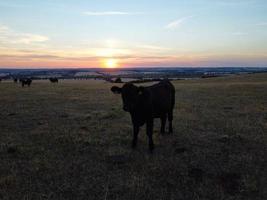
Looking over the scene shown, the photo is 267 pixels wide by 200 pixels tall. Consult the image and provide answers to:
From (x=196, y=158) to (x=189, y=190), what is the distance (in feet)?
8.57

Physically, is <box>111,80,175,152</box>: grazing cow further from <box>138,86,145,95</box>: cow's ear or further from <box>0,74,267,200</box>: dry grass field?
<box>0,74,267,200</box>: dry grass field

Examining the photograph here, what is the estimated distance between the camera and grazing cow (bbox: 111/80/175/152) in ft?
33.6

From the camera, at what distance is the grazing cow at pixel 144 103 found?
10.2m

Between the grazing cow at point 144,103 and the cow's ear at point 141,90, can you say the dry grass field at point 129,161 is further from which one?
the cow's ear at point 141,90

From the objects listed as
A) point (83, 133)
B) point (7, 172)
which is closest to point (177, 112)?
point (83, 133)

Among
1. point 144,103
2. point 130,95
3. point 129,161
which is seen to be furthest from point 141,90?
point 129,161

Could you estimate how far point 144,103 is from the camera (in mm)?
10938

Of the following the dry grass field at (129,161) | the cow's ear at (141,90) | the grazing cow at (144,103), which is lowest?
the dry grass field at (129,161)

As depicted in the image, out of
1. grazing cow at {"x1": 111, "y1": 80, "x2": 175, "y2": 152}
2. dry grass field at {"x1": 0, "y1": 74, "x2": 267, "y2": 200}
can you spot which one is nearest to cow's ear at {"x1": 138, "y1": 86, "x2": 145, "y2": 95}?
grazing cow at {"x1": 111, "y1": 80, "x2": 175, "y2": 152}

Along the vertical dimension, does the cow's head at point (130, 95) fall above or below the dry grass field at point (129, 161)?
above

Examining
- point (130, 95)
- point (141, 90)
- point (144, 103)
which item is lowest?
point (144, 103)

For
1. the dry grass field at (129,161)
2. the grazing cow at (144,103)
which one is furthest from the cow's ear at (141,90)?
the dry grass field at (129,161)

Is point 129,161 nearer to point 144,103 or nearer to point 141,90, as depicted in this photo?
point 144,103

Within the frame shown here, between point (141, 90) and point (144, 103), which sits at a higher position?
point (141, 90)
